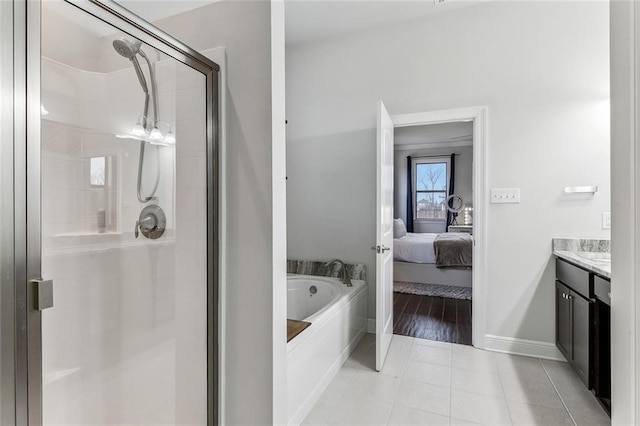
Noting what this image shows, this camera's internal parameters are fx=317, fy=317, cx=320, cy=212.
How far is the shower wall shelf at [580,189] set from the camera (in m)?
2.41

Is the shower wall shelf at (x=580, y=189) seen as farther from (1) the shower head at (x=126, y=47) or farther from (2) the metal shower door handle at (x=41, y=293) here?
(2) the metal shower door handle at (x=41, y=293)

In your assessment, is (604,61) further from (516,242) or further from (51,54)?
(51,54)

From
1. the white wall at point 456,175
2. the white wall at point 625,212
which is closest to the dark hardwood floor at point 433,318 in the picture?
the white wall at point 625,212

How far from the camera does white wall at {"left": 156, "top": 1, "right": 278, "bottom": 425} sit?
135cm

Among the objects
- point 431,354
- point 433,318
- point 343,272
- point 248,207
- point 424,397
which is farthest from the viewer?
point 433,318

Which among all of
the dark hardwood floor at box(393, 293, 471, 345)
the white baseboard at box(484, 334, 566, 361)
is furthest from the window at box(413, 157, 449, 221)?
the white baseboard at box(484, 334, 566, 361)

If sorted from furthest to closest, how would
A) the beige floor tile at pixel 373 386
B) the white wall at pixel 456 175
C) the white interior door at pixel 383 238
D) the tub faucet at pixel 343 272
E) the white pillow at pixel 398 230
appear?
the white wall at pixel 456 175
the white pillow at pixel 398 230
the tub faucet at pixel 343 272
the white interior door at pixel 383 238
the beige floor tile at pixel 373 386

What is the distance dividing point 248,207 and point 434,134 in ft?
18.7

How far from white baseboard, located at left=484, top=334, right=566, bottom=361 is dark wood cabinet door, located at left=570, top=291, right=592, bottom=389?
0.47m

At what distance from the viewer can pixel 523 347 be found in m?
2.61

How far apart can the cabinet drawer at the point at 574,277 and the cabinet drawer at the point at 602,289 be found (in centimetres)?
6

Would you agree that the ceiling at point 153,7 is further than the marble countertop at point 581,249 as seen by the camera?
No

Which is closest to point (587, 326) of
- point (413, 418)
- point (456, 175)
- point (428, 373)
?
point (428, 373)

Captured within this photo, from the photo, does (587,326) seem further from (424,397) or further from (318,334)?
(318,334)
